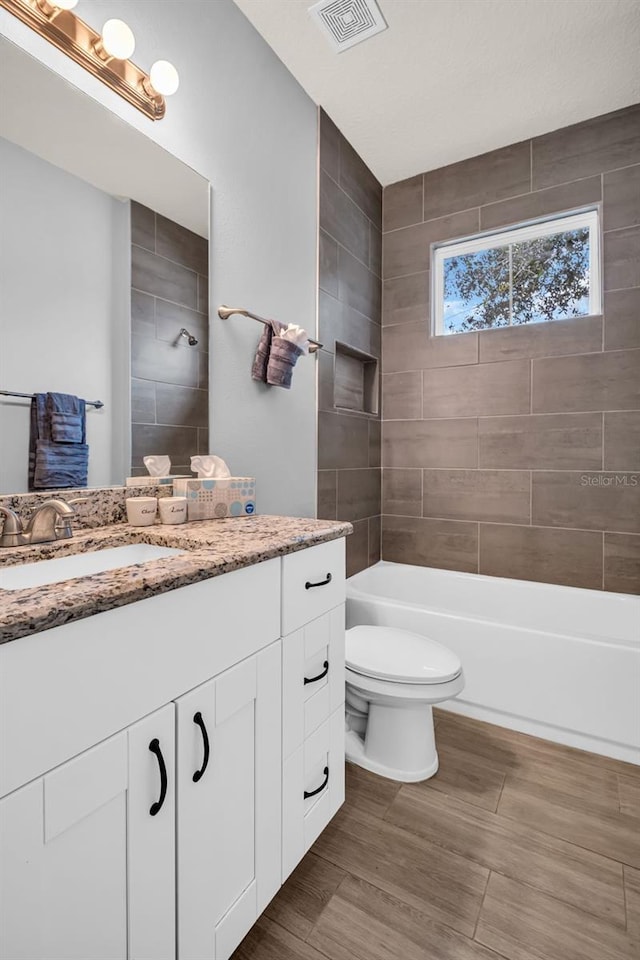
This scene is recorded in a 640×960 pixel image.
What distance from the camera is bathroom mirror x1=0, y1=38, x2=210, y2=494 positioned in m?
1.13

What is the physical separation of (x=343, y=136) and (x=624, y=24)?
1.24 metres

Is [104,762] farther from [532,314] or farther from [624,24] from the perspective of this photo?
[624,24]

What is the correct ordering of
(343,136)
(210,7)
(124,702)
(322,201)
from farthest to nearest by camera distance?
(343,136), (322,201), (210,7), (124,702)

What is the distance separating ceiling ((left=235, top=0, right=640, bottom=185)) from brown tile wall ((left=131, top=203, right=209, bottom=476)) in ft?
3.54

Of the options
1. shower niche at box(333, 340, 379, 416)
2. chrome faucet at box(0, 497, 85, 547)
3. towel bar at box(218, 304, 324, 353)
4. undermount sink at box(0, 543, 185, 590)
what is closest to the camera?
undermount sink at box(0, 543, 185, 590)

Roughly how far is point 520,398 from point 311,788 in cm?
212

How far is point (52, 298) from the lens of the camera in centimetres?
119

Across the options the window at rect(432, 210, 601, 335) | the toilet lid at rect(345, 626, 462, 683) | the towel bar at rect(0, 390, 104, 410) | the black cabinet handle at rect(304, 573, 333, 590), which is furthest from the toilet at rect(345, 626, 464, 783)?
the window at rect(432, 210, 601, 335)

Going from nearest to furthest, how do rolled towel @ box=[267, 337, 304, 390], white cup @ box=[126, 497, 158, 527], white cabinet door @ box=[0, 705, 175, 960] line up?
white cabinet door @ box=[0, 705, 175, 960]
white cup @ box=[126, 497, 158, 527]
rolled towel @ box=[267, 337, 304, 390]

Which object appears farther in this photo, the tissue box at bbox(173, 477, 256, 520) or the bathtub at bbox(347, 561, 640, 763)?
the bathtub at bbox(347, 561, 640, 763)

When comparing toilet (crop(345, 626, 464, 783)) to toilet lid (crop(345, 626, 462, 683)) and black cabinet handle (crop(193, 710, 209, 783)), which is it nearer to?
toilet lid (crop(345, 626, 462, 683))

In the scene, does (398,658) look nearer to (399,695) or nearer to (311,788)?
(399,695)

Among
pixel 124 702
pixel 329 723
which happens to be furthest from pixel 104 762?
pixel 329 723

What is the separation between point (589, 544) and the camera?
239 cm
